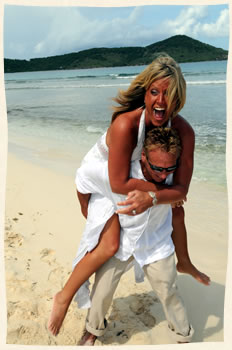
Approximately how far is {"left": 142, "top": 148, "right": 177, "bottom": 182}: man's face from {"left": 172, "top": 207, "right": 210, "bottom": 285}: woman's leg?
50 centimetres

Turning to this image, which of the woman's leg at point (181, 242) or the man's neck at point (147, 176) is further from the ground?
the man's neck at point (147, 176)

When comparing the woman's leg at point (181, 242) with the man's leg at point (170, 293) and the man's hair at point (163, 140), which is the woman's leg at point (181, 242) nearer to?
the man's leg at point (170, 293)

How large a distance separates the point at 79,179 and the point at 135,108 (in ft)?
1.91

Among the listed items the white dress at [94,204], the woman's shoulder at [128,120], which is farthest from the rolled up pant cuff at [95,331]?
the woman's shoulder at [128,120]

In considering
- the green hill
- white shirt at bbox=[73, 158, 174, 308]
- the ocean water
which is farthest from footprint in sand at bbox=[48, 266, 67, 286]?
the green hill

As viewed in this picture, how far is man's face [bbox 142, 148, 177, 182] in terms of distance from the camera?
186 cm

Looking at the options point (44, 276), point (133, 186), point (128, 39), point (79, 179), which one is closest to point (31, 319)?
point (44, 276)

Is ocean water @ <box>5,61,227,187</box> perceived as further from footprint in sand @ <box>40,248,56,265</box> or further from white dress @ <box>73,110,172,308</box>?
footprint in sand @ <box>40,248,56,265</box>

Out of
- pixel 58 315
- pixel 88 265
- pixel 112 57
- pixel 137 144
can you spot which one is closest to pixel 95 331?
pixel 58 315

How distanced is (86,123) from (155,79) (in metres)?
7.22

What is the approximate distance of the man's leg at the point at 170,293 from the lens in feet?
7.08

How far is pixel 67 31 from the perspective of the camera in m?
3.46

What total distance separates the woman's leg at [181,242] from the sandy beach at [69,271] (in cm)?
33
